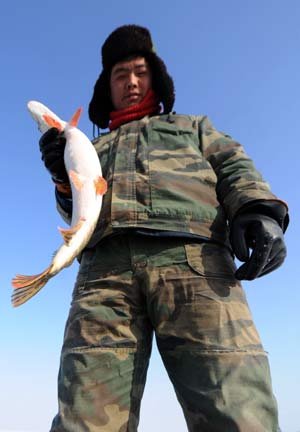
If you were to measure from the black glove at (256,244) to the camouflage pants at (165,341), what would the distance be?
13 cm

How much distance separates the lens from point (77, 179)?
9.42ft

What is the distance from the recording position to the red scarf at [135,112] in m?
3.34

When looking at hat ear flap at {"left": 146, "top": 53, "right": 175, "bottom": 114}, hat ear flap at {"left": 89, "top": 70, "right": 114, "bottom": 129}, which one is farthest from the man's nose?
hat ear flap at {"left": 89, "top": 70, "right": 114, "bottom": 129}

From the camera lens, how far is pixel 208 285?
2314 millimetres

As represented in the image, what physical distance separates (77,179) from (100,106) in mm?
1316

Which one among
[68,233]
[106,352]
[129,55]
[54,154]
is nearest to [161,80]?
[129,55]

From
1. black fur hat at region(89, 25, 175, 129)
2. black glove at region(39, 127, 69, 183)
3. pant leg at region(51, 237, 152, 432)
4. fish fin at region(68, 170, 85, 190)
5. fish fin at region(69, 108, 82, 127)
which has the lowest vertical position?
pant leg at region(51, 237, 152, 432)

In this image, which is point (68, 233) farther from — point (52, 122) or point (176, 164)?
point (52, 122)

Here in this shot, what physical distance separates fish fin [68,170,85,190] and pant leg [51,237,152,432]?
48cm

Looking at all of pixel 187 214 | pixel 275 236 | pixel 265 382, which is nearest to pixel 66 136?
pixel 187 214

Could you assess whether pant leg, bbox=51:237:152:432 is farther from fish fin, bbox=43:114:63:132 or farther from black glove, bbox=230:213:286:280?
fish fin, bbox=43:114:63:132

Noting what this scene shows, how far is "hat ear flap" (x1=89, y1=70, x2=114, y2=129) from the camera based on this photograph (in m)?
3.86

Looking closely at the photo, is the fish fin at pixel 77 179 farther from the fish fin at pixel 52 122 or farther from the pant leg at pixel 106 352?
the fish fin at pixel 52 122

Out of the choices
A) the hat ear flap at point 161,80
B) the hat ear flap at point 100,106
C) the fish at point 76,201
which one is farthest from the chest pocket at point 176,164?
the hat ear flap at point 100,106
